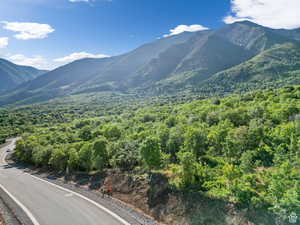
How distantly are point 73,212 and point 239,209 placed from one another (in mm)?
14294

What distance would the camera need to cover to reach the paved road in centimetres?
1609

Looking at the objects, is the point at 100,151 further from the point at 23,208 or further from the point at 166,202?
the point at 166,202

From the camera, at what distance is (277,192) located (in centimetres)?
1407

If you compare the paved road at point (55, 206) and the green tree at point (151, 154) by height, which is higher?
the green tree at point (151, 154)

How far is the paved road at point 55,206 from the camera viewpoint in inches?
634

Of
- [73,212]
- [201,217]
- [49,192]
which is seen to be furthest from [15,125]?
[201,217]

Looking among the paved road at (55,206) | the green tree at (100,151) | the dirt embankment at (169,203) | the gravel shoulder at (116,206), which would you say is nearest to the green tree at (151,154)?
the dirt embankment at (169,203)

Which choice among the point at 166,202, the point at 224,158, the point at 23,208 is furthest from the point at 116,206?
the point at 224,158

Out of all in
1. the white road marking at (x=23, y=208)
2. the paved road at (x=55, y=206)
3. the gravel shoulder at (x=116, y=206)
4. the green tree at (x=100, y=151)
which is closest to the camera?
the gravel shoulder at (x=116, y=206)

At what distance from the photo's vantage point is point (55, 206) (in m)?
18.9

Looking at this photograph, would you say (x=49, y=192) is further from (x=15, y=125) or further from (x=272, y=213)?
(x=15, y=125)

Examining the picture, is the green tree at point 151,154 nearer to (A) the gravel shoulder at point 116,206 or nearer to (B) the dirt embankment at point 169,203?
(B) the dirt embankment at point 169,203

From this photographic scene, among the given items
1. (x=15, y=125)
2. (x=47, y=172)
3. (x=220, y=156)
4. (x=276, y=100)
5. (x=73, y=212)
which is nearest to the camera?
(x=73, y=212)

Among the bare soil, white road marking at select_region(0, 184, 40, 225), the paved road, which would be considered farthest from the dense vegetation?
white road marking at select_region(0, 184, 40, 225)
